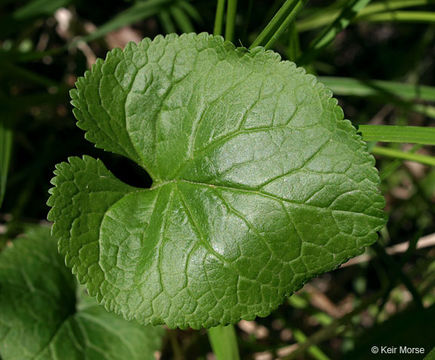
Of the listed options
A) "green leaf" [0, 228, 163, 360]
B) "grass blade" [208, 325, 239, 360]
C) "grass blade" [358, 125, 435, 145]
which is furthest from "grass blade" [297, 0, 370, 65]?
"green leaf" [0, 228, 163, 360]

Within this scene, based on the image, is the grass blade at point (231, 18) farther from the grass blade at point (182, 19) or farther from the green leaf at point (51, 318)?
the green leaf at point (51, 318)

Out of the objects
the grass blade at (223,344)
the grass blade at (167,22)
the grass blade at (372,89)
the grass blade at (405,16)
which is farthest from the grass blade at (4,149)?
the grass blade at (405,16)

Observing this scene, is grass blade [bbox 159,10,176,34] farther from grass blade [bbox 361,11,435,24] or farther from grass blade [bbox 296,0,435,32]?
grass blade [bbox 361,11,435,24]

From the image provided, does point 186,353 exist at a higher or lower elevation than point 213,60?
lower

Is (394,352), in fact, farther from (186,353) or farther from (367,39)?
(367,39)

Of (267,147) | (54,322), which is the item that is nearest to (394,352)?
(267,147)

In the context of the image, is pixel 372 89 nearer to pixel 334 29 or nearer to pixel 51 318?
pixel 334 29
